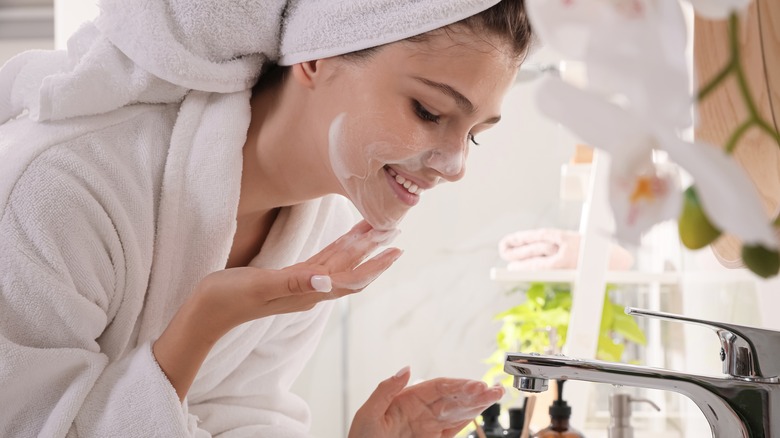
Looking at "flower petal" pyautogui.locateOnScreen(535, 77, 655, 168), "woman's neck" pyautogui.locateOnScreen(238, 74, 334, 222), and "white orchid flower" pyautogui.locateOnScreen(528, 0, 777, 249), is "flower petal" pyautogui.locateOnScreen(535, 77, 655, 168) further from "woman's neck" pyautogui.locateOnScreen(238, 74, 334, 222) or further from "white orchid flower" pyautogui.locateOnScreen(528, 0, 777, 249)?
"woman's neck" pyautogui.locateOnScreen(238, 74, 334, 222)

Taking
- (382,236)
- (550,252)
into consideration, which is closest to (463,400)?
(382,236)

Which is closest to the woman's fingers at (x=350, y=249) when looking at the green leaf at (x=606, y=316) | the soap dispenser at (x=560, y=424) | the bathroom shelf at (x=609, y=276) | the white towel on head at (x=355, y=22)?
the white towel on head at (x=355, y=22)

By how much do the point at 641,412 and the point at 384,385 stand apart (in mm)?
924

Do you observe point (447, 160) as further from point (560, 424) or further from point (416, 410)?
point (560, 424)

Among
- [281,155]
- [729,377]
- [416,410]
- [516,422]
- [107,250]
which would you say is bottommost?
[516,422]

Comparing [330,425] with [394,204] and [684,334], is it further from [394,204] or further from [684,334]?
[394,204]

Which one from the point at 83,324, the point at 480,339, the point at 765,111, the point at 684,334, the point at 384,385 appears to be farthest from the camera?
the point at 480,339

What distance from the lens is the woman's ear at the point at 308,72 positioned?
93 cm

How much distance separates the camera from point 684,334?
1.55 metres

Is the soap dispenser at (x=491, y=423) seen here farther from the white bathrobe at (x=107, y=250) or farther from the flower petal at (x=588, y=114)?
the flower petal at (x=588, y=114)

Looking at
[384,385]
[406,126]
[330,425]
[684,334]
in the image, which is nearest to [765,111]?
[406,126]

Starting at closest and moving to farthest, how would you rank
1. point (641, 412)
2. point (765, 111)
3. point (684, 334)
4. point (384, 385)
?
point (765, 111)
point (384, 385)
point (684, 334)
point (641, 412)

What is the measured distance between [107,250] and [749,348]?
0.65m

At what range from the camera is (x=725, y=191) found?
6.8 inches
